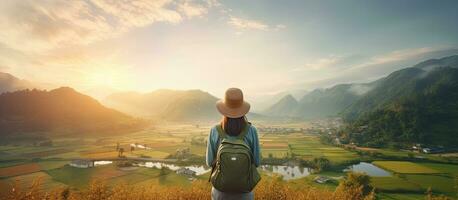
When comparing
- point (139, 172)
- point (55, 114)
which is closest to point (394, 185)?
point (139, 172)

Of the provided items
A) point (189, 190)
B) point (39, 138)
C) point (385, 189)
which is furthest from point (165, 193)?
point (39, 138)

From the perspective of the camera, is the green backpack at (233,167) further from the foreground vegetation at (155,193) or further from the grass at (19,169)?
the grass at (19,169)

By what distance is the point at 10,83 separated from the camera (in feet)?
568

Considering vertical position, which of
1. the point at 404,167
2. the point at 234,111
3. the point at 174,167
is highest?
the point at 234,111

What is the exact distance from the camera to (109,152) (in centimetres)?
6631

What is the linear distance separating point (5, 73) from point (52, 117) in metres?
117

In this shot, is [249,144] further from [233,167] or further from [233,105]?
[233,105]

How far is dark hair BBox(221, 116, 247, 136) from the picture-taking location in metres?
3.96

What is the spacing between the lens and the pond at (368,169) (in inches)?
1972

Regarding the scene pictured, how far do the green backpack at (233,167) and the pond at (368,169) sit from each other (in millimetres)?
51472

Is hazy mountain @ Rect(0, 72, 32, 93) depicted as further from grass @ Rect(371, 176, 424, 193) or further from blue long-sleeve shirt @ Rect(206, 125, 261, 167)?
blue long-sleeve shirt @ Rect(206, 125, 261, 167)

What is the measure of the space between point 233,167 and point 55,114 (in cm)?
11502

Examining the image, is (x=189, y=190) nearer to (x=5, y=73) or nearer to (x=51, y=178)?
(x=51, y=178)

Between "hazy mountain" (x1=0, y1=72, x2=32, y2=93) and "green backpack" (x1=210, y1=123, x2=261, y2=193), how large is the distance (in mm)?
205434
